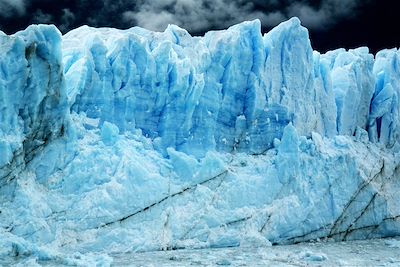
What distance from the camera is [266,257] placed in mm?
8492

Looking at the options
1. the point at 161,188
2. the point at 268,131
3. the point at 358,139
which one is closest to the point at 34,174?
the point at 161,188

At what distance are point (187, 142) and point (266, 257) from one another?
259 cm

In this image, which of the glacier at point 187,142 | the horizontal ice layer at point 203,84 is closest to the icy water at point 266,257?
the glacier at point 187,142

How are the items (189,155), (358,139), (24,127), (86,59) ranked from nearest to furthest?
(24,127) → (86,59) → (189,155) → (358,139)

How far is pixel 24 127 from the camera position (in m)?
8.16

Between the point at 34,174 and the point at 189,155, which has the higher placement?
the point at 189,155

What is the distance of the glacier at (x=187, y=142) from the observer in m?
8.16

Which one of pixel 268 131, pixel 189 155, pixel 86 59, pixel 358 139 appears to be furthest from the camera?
pixel 358 139

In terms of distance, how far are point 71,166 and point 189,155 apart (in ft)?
7.22

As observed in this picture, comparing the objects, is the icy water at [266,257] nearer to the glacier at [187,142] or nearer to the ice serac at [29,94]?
the glacier at [187,142]

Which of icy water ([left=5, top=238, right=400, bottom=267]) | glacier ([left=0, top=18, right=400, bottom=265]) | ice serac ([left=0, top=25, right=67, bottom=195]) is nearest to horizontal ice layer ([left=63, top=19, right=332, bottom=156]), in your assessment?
glacier ([left=0, top=18, right=400, bottom=265])

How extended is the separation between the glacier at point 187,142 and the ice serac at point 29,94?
20mm

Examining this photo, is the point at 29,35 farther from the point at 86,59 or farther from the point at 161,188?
the point at 161,188

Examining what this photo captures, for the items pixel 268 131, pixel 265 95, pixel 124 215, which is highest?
pixel 265 95
